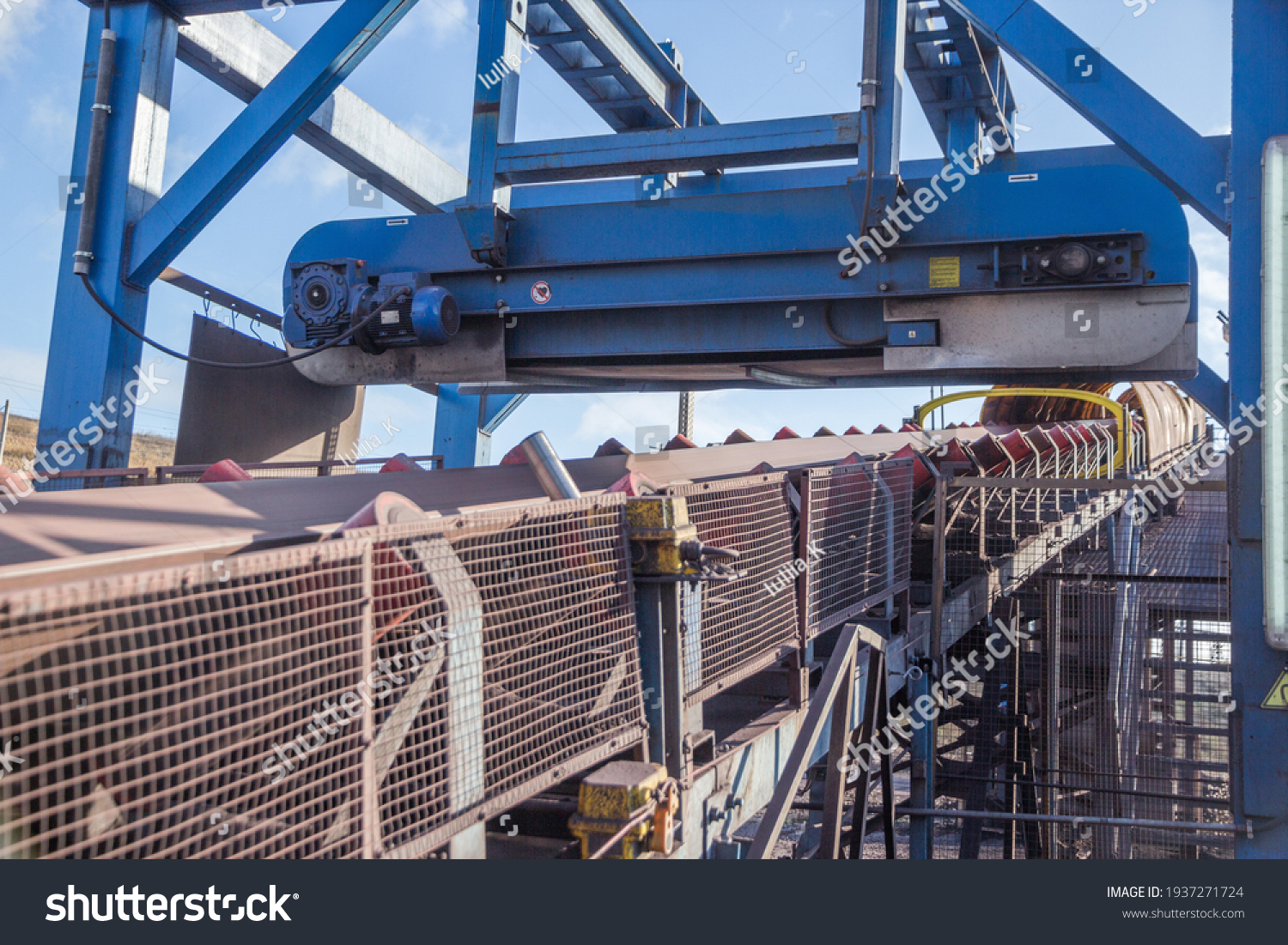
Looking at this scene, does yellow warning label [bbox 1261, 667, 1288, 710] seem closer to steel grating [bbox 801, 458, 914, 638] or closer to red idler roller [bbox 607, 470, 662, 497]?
steel grating [bbox 801, 458, 914, 638]

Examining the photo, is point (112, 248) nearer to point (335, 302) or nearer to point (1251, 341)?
point (335, 302)

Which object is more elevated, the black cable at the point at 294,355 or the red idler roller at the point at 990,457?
the black cable at the point at 294,355

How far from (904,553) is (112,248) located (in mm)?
5125

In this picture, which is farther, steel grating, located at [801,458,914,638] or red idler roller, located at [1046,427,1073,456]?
red idler roller, located at [1046,427,1073,456]

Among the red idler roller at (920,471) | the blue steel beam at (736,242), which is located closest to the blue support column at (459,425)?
the blue steel beam at (736,242)

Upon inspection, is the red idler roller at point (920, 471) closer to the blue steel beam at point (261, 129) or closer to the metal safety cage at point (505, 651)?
the metal safety cage at point (505, 651)

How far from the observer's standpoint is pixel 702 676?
2.80 meters

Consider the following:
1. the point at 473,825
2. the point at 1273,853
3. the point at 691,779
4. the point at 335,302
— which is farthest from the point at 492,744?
the point at 335,302

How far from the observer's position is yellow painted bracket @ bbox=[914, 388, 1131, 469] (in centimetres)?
651

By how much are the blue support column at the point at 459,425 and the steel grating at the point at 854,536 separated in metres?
4.91

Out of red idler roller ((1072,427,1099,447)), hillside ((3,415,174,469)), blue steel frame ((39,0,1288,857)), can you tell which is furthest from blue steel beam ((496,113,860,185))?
hillside ((3,415,174,469))

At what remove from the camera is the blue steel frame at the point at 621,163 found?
10.9 feet

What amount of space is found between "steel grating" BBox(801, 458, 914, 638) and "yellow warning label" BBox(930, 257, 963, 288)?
914mm

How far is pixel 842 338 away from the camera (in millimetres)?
4539
